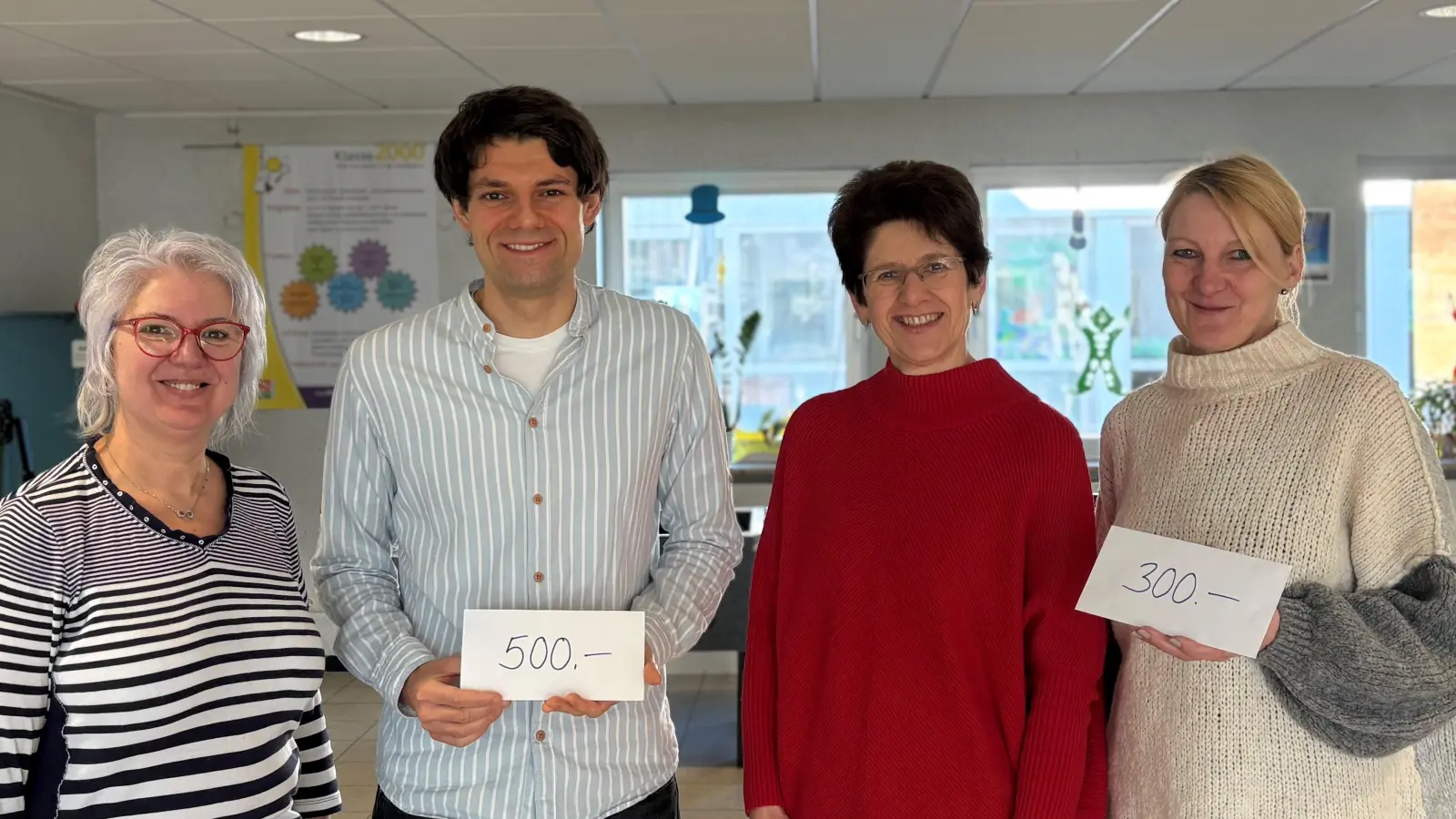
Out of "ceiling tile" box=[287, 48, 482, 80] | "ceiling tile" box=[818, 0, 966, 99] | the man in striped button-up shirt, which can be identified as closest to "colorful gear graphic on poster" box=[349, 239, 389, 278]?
"ceiling tile" box=[287, 48, 482, 80]

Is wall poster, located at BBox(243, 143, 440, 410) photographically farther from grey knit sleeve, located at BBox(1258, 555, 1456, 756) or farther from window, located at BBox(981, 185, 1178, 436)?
grey knit sleeve, located at BBox(1258, 555, 1456, 756)

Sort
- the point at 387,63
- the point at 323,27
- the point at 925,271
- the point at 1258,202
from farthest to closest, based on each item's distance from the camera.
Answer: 1. the point at 387,63
2. the point at 323,27
3. the point at 925,271
4. the point at 1258,202

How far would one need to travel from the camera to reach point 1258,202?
1.48 meters

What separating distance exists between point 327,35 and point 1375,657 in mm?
3907

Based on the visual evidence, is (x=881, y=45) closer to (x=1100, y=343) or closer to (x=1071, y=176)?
(x=1071, y=176)

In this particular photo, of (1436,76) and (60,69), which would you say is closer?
(60,69)

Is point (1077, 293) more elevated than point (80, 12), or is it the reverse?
point (80, 12)

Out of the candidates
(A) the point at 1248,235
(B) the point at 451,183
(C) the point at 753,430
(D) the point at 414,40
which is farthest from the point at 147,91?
(A) the point at 1248,235

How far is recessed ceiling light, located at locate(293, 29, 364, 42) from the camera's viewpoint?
410 centimetres

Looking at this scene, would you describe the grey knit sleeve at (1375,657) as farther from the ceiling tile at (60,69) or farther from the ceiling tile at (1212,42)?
the ceiling tile at (60,69)

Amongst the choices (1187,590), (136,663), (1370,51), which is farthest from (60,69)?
(1370,51)

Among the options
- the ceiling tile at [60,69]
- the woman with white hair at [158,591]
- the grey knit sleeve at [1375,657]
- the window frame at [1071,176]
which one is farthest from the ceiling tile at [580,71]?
the grey knit sleeve at [1375,657]

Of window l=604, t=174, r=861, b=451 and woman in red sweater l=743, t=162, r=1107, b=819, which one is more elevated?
window l=604, t=174, r=861, b=451

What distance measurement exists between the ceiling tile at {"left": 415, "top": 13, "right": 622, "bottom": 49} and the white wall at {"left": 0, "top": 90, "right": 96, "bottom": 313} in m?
2.23
